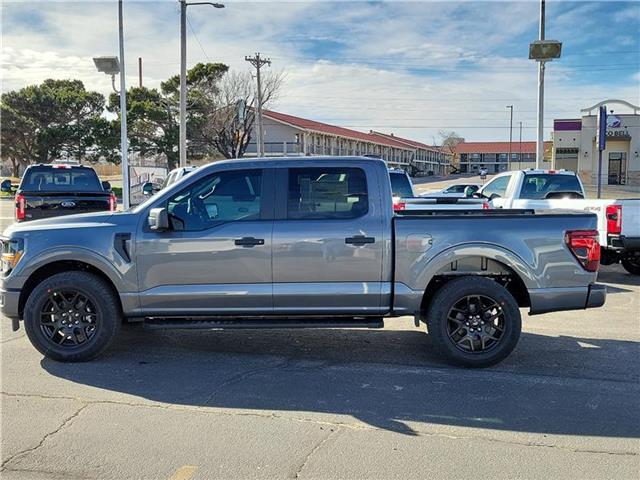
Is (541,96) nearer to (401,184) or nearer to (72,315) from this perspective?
(401,184)

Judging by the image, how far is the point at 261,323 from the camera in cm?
537

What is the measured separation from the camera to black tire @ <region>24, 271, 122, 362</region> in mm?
5320

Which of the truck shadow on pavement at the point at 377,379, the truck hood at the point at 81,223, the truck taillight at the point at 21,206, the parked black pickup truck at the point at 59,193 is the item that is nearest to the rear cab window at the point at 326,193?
the truck shadow on pavement at the point at 377,379

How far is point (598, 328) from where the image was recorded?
272 inches

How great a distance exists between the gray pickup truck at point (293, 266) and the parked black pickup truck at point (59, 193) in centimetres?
603

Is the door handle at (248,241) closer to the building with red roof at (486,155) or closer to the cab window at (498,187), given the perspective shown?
the cab window at (498,187)

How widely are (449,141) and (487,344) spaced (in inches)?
4684

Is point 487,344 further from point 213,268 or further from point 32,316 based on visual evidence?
point 32,316

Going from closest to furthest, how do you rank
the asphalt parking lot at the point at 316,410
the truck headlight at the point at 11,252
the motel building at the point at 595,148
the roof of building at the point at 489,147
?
the asphalt parking lot at the point at 316,410 < the truck headlight at the point at 11,252 < the motel building at the point at 595,148 < the roof of building at the point at 489,147

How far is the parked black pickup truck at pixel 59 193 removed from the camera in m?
11.0

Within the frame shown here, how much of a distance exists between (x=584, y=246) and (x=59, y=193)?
9492mm

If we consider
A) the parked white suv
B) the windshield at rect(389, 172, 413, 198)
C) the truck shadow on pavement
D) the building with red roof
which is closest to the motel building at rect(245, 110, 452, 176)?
the building with red roof

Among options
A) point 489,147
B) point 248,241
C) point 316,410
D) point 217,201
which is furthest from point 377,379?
point 489,147

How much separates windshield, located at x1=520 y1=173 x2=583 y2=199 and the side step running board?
7427mm
